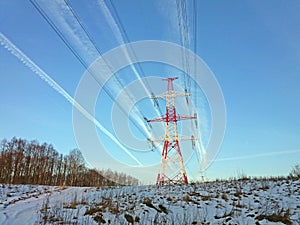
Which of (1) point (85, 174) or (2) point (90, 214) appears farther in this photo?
(1) point (85, 174)

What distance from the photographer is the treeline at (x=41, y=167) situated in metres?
44.2

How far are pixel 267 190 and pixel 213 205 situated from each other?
3.10 meters

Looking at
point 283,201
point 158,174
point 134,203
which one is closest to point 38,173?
point 158,174

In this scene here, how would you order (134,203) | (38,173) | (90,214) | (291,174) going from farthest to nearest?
1. (38,173)
2. (291,174)
3. (134,203)
4. (90,214)

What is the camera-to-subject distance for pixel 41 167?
164 ft

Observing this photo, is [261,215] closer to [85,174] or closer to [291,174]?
[291,174]

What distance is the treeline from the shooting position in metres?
44.2

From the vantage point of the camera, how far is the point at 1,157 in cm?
4369

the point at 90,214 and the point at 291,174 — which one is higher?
the point at 291,174

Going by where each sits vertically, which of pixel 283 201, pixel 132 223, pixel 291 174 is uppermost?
pixel 291 174

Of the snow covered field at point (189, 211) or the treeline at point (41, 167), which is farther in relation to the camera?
the treeline at point (41, 167)

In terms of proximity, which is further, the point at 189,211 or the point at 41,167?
the point at 41,167

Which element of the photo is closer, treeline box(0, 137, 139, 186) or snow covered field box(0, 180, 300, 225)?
snow covered field box(0, 180, 300, 225)

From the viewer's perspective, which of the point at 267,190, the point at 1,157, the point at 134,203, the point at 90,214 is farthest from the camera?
the point at 1,157
